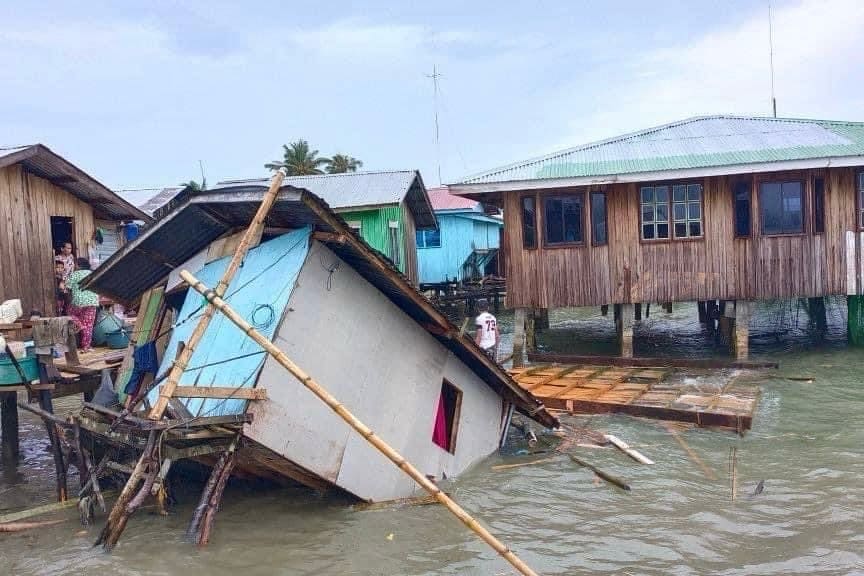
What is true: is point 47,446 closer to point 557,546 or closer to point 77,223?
point 77,223

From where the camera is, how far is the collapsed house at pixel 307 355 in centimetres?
659

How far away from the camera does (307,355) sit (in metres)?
7.09

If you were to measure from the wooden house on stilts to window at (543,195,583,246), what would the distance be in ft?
0.08

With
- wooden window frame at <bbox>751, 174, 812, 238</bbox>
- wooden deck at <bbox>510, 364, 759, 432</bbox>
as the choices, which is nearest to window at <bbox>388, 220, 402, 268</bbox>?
wooden deck at <bbox>510, 364, 759, 432</bbox>

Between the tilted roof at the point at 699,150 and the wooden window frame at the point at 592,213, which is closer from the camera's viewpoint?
the tilted roof at the point at 699,150

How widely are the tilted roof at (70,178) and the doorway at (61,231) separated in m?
0.57

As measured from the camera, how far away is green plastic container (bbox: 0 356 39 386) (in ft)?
29.0

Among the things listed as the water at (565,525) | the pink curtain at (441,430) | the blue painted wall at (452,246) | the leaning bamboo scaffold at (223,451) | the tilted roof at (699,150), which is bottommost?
the water at (565,525)

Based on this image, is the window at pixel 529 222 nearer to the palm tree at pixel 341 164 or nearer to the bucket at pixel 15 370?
the bucket at pixel 15 370

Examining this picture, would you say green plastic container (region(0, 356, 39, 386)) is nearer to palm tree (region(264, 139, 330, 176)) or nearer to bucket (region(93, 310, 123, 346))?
bucket (region(93, 310, 123, 346))

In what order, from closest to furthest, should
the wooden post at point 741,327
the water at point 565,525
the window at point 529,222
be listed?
the water at point 565,525 < the wooden post at point 741,327 < the window at point 529,222

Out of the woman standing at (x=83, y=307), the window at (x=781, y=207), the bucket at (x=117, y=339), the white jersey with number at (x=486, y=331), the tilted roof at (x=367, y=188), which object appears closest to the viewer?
the woman standing at (x=83, y=307)

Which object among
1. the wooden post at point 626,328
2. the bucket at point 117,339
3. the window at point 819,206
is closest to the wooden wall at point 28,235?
the bucket at point 117,339

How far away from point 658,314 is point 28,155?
72.6ft
